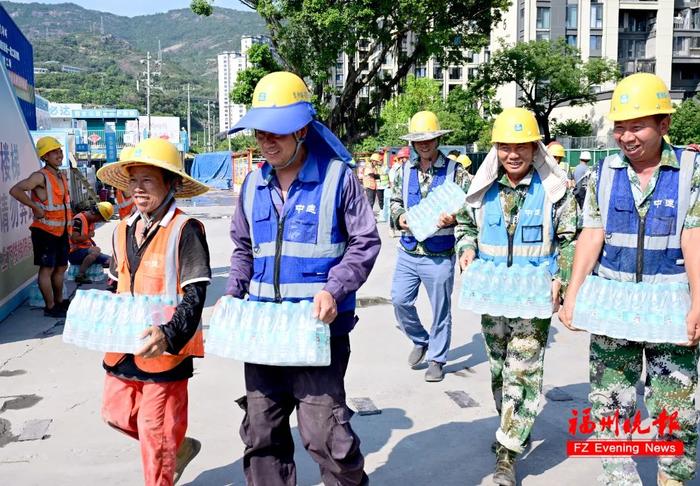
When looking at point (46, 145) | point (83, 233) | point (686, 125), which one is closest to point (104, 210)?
point (83, 233)

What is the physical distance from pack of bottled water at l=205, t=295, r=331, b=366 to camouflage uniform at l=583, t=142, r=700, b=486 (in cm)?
149

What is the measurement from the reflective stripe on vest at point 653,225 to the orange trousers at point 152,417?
7.36 feet

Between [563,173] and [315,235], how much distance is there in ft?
5.61

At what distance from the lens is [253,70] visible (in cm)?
3259

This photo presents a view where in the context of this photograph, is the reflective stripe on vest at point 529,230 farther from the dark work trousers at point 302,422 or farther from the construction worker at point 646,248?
the dark work trousers at point 302,422

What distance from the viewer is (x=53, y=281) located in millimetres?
8750

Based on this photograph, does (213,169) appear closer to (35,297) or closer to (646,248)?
(35,297)

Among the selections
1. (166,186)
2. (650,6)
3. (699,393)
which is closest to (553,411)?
(699,393)

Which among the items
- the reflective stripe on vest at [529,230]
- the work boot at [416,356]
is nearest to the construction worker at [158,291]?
the reflective stripe on vest at [529,230]

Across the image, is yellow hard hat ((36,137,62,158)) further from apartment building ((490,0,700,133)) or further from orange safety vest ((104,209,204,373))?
apartment building ((490,0,700,133))

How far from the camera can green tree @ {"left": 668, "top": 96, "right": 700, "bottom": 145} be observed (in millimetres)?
45062

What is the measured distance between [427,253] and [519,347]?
202cm

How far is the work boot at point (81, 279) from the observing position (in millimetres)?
10703

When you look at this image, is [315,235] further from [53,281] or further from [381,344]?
[53,281]
